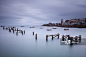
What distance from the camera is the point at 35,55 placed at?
858 centimetres

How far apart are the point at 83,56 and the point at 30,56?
668 centimetres

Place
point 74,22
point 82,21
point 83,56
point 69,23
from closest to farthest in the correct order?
point 83,56 → point 82,21 → point 74,22 → point 69,23

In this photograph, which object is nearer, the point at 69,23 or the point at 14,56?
the point at 14,56

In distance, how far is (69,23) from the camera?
102m

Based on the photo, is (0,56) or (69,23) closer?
(0,56)

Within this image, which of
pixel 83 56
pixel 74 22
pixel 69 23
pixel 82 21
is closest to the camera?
pixel 83 56

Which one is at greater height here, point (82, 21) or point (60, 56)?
point (82, 21)

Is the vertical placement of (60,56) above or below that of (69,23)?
below

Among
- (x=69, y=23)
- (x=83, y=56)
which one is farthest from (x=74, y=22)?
(x=83, y=56)

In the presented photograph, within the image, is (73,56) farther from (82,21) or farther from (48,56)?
(82,21)

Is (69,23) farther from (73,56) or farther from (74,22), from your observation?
(73,56)

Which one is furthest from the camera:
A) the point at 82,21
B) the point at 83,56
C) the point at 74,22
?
the point at 74,22

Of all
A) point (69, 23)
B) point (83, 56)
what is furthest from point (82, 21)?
point (83, 56)

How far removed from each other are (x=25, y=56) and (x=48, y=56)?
292 cm
